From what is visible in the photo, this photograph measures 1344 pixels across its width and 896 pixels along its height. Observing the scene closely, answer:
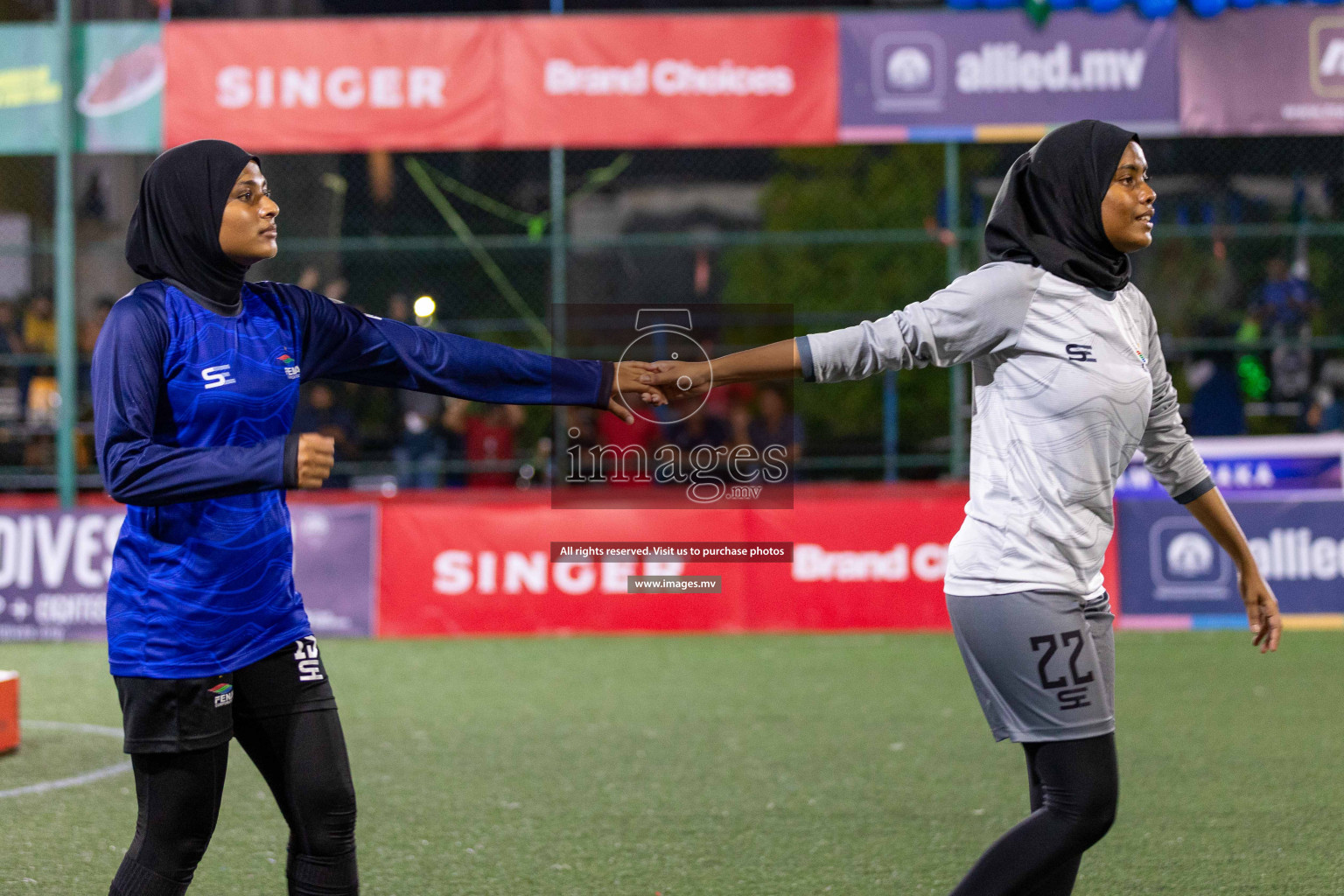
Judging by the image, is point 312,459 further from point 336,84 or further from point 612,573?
point 336,84

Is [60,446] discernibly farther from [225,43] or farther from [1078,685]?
[1078,685]

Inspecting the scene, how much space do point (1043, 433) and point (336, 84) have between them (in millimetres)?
9530

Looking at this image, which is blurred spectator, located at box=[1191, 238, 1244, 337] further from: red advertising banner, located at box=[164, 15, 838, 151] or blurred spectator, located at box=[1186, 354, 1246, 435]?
red advertising banner, located at box=[164, 15, 838, 151]

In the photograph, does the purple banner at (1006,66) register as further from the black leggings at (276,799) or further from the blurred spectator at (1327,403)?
the black leggings at (276,799)

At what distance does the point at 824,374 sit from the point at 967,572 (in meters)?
0.54

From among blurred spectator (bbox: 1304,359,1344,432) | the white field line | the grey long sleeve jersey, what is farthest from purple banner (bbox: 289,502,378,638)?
blurred spectator (bbox: 1304,359,1344,432)

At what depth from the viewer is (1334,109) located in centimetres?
1162

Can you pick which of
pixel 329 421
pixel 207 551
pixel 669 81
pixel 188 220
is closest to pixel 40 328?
pixel 329 421

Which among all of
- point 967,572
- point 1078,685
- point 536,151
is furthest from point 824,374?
point 536,151

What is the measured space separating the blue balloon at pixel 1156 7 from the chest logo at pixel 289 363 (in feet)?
32.1

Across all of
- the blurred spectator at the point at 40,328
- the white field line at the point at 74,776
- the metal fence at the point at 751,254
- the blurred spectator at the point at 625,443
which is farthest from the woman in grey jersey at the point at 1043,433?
the blurred spectator at the point at 40,328

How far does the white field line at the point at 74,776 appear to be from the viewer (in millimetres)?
5969

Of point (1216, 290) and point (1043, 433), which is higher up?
point (1216, 290)

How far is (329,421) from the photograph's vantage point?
12.9 metres
